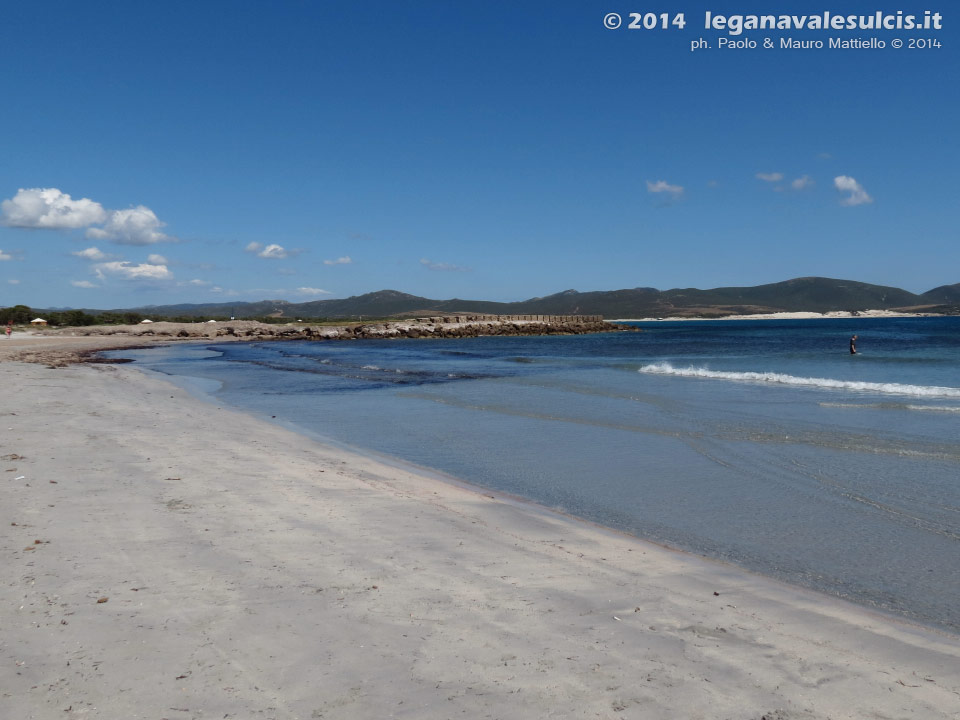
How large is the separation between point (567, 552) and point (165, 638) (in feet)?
11.1

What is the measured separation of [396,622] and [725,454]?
820 centimetres

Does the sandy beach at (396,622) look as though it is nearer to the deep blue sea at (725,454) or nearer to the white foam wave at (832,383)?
the deep blue sea at (725,454)

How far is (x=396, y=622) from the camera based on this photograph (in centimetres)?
403

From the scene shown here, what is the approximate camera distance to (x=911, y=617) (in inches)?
178

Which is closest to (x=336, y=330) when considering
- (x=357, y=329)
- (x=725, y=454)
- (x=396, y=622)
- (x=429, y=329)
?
(x=357, y=329)

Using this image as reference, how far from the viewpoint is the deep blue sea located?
595cm

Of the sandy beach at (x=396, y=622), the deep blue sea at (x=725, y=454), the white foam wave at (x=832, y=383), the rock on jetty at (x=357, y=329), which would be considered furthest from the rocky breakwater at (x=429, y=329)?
the sandy beach at (x=396, y=622)

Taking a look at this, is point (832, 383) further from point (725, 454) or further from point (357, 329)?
point (357, 329)

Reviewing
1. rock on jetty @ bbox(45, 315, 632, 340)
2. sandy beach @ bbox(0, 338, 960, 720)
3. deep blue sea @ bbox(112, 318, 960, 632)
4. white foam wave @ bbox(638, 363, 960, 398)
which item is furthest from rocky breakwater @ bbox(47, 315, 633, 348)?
sandy beach @ bbox(0, 338, 960, 720)

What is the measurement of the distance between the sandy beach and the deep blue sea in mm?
811

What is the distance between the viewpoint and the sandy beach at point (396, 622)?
3230 millimetres

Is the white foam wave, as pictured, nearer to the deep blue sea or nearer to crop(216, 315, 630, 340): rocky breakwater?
the deep blue sea

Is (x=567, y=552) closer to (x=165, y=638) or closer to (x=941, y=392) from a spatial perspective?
(x=165, y=638)

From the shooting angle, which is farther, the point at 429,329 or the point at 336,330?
the point at 429,329
